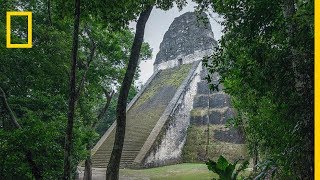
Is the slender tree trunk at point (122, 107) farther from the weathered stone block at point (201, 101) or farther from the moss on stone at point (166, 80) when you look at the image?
the moss on stone at point (166, 80)

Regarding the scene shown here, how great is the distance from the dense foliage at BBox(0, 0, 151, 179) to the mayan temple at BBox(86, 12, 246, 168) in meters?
6.59

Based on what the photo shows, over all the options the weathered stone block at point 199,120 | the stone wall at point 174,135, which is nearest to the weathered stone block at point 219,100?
the weathered stone block at point 199,120

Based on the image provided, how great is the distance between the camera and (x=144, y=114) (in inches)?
877

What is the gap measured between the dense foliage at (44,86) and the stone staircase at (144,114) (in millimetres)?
6603

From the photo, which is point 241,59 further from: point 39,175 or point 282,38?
point 39,175

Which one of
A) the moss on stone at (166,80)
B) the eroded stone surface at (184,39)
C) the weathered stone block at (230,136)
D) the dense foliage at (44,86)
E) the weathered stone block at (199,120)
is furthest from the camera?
the eroded stone surface at (184,39)

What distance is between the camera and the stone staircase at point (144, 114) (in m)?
18.1

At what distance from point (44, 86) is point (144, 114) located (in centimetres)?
1389

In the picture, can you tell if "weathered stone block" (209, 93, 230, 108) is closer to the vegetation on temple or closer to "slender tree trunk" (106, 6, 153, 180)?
the vegetation on temple

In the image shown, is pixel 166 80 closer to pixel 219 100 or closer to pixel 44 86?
pixel 219 100

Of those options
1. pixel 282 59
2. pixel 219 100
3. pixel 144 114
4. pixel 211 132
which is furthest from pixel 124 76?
pixel 144 114

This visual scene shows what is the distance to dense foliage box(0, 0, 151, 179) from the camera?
6.33 m

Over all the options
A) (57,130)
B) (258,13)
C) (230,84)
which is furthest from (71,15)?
(230,84)

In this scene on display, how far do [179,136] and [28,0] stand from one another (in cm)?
1218
